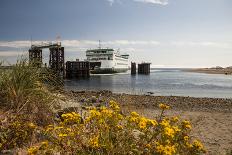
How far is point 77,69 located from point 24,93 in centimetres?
6523

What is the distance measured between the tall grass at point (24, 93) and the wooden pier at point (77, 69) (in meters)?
63.7

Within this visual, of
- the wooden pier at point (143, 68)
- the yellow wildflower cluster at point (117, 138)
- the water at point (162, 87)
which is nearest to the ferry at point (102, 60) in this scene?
the water at point (162, 87)

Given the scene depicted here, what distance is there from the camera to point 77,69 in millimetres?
70562

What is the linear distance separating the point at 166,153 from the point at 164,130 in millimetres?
451

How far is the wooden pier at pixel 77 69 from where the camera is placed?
69.8 metres

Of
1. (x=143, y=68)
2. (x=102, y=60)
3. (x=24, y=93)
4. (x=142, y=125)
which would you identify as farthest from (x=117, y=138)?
(x=143, y=68)

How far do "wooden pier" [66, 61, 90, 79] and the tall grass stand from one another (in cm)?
6366

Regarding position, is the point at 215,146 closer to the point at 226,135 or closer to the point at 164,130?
the point at 226,135

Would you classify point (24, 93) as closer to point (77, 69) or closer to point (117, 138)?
point (117, 138)

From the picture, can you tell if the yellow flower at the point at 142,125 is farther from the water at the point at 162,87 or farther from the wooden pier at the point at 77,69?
the wooden pier at the point at 77,69

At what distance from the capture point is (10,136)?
15.4 ft

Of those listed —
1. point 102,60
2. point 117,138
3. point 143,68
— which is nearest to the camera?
point 117,138

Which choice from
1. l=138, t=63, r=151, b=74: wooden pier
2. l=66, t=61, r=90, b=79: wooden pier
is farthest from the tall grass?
l=138, t=63, r=151, b=74: wooden pier

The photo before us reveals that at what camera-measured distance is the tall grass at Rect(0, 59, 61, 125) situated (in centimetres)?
561
